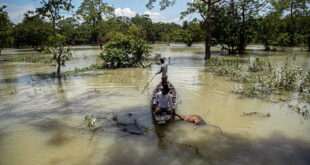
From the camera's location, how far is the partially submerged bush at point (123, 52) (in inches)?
785

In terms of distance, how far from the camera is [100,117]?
8.38 metres

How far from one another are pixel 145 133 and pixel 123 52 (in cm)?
1395

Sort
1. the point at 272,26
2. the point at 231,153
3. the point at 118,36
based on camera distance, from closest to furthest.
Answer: the point at 231,153 → the point at 118,36 → the point at 272,26

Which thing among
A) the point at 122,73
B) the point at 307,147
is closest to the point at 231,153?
the point at 307,147

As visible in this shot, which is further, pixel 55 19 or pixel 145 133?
pixel 55 19

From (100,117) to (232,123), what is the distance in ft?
13.7

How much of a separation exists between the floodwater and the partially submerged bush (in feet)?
26.9

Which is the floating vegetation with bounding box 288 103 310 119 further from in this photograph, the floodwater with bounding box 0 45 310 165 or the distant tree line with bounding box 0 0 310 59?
the distant tree line with bounding box 0 0 310 59

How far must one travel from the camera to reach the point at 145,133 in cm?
695

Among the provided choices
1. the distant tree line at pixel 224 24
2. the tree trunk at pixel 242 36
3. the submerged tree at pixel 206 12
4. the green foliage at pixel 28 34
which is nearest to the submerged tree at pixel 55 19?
the distant tree line at pixel 224 24

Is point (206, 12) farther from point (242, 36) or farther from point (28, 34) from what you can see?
point (28, 34)

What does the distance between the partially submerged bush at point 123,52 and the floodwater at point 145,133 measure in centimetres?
819

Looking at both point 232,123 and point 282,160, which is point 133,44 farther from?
point 282,160

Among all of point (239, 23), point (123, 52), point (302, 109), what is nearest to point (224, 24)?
point (239, 23)
